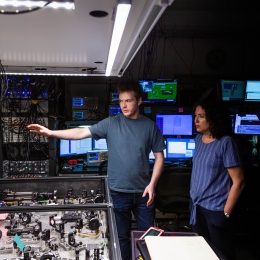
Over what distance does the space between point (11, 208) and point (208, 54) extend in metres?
4.02

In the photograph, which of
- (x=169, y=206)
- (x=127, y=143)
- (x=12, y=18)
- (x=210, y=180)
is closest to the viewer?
(x=12, y=18)

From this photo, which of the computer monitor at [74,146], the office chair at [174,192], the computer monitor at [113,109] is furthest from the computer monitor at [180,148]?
the computer monitor at [74,146]

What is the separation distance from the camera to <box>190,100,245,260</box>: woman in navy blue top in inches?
71.9

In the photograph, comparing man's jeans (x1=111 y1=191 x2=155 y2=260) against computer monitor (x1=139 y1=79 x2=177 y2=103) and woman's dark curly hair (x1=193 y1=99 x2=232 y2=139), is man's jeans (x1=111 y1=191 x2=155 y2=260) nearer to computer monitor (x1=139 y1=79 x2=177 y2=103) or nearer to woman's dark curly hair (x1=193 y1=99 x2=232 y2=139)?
woman's dark curly hair (x1=193 y1=99 x2=232 y2=139)

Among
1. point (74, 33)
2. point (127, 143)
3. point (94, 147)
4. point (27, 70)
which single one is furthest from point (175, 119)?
point (74, 33)

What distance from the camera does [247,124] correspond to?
383 centimetres

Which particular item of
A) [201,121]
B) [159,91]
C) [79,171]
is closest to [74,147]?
[79,171]

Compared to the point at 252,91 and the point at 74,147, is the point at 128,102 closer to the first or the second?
the point at 74,147

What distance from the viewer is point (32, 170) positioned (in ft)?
10.3

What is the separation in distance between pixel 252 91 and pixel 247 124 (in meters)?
0.46

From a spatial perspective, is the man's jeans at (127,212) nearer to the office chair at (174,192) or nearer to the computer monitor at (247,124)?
the office chair at (174,192)

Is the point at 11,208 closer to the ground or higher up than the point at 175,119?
closer to the ground

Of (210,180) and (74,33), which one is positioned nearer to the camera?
(74,33)

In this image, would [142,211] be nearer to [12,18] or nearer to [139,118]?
[139,118]
